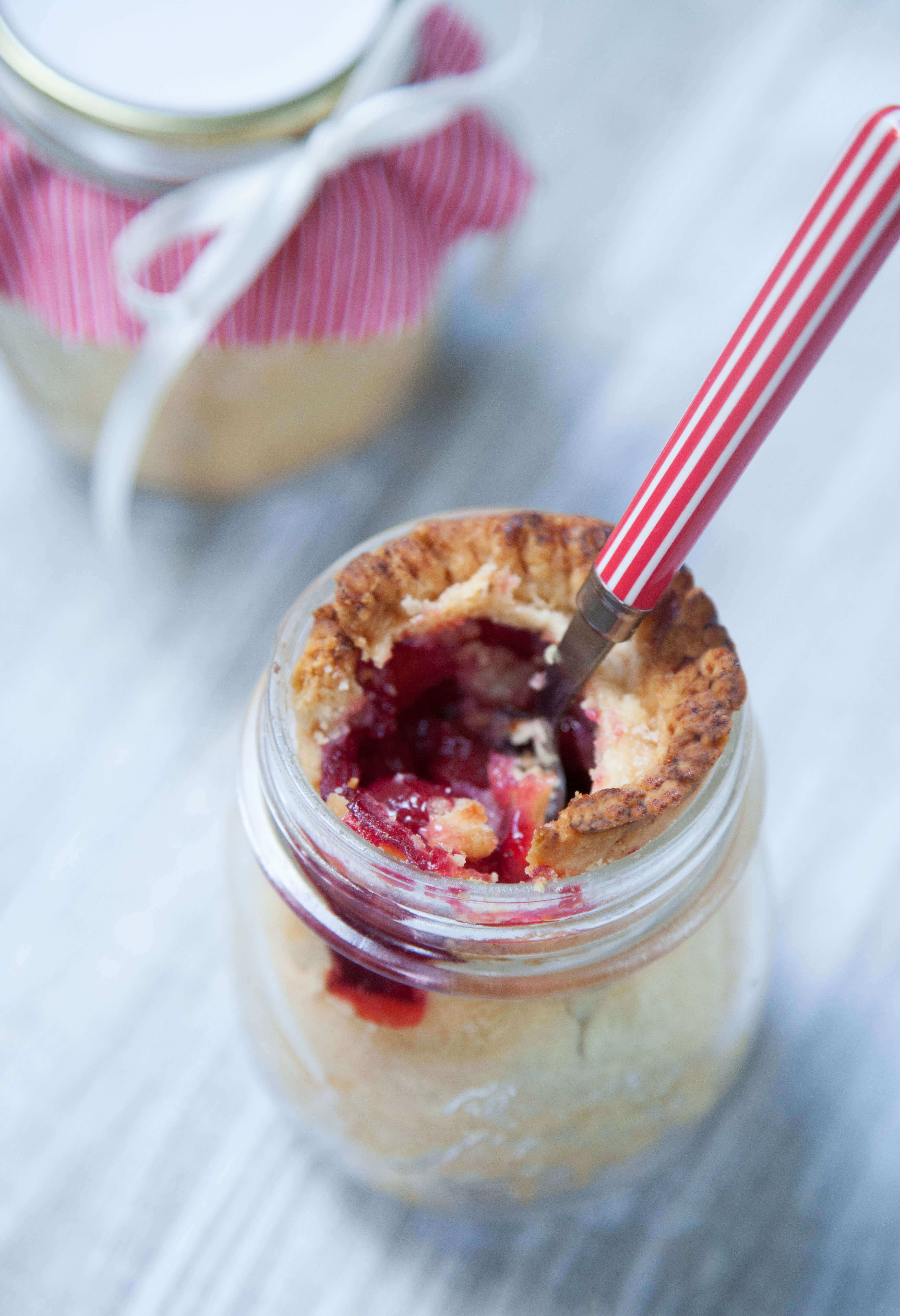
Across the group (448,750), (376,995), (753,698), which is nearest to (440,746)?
(448,750)

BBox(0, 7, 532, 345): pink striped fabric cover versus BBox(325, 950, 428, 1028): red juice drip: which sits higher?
BBox(0, 7, 532, 345): pink striped fabric cover

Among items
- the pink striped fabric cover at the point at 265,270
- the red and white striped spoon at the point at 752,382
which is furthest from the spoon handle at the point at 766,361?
the pink striped fabric cover at the point at 265,270

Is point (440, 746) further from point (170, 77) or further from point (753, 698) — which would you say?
point (170, 77)

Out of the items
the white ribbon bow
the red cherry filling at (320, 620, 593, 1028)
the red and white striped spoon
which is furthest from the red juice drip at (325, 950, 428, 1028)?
the white ribbon bow

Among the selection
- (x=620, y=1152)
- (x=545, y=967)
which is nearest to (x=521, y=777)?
(x=545, y=967)

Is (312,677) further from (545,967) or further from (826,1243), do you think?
(826,1243)

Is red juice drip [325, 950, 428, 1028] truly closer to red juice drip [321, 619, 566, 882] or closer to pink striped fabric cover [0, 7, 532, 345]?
red juice drip [321, 619, 566, 882]

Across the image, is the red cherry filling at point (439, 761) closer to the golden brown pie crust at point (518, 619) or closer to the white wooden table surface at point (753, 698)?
the golden brown pie crust at point (518, 619)
